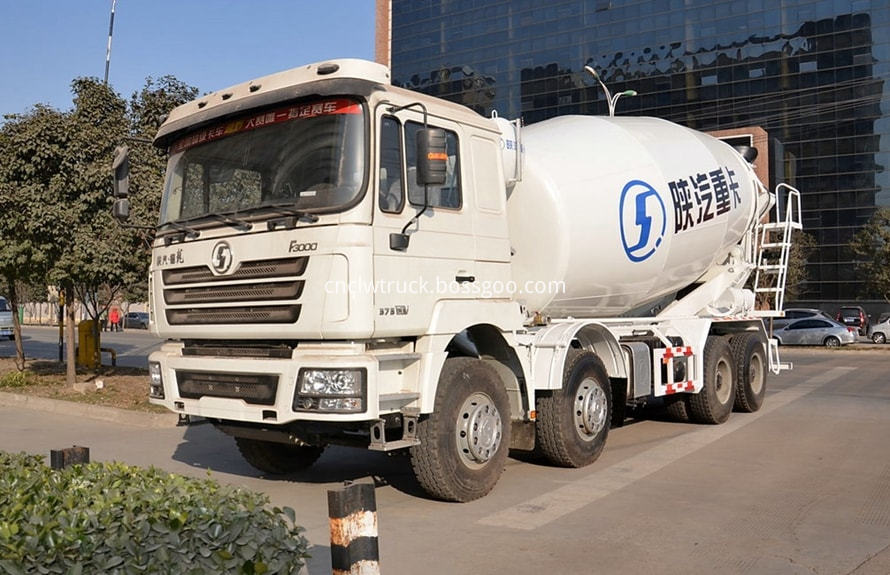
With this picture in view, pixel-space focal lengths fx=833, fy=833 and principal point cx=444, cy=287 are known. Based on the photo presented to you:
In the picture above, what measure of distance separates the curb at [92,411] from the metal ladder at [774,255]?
870 centimetres

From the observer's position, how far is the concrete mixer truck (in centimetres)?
586

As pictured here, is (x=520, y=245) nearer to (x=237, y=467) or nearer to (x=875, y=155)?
(x=237, y=467)

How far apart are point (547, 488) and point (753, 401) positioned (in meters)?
5.75

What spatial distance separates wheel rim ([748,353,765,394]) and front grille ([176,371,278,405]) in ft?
26.1

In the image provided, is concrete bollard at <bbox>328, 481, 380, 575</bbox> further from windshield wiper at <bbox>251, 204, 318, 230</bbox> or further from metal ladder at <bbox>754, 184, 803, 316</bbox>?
metal ladder at <bbox>754, 184, 803, 316</bbox>

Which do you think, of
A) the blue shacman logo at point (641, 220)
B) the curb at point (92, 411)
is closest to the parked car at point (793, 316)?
the blue shacman logo at point (641, 220)

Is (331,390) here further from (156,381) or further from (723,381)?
(723,381)

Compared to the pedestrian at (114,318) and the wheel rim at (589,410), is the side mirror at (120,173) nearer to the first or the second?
the wheel rim at (589,410)

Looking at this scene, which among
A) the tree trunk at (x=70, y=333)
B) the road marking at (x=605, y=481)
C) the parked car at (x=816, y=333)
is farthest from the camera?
the parked car at (x=816, y=333)

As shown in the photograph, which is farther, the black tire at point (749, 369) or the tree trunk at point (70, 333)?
the tree trunk at point (70, 333)

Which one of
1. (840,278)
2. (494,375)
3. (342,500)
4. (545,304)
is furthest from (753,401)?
(840,278)

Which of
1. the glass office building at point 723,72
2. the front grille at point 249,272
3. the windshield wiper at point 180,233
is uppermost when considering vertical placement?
the glass office building at point 723,72

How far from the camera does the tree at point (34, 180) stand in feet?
43.0

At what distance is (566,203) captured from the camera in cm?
787
